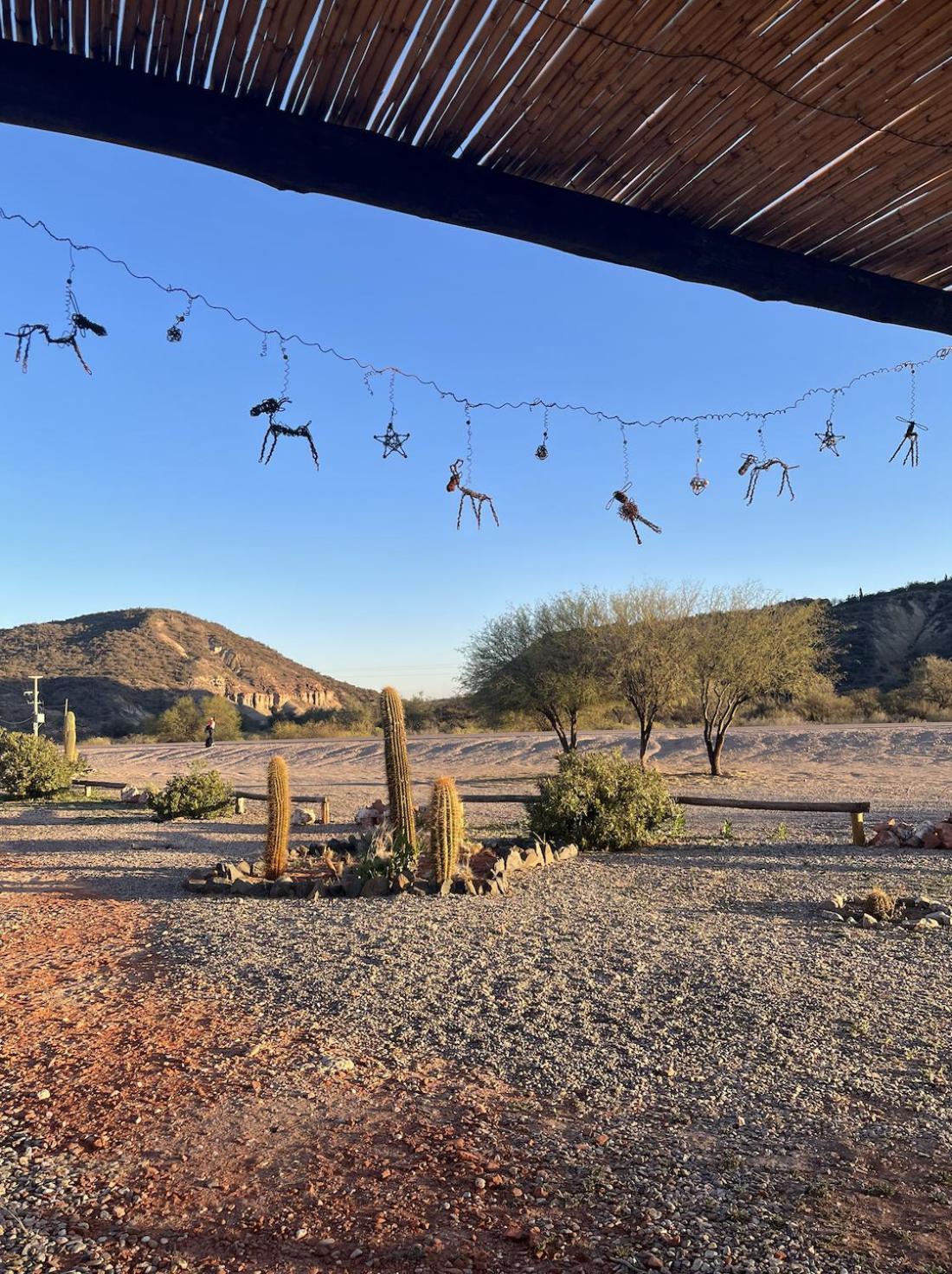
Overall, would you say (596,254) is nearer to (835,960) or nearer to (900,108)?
(900,108)

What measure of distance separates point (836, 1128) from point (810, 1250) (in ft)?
3.64

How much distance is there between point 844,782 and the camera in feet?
71.0

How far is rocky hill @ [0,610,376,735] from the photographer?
→ 5528cm

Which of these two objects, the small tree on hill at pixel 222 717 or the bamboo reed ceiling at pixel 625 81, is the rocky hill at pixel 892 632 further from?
the bamboo reed ceiling at pixel 625 81

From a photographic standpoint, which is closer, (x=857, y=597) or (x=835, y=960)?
(x=835, y=960)

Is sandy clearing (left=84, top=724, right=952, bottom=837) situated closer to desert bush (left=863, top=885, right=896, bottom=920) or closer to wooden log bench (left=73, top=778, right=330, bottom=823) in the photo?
wooden log bench (left=73, top=778, right=330, bottom=823)

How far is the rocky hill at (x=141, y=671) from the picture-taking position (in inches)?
2176

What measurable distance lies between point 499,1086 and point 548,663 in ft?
75.5

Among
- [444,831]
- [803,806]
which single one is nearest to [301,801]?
[444,831]

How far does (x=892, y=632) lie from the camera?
53.6 m

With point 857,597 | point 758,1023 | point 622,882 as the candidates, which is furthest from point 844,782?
point 857,597

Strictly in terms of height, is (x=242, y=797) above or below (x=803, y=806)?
above

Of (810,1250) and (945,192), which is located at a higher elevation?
(945,192)

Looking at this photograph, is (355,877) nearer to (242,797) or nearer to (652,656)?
(242,797)
